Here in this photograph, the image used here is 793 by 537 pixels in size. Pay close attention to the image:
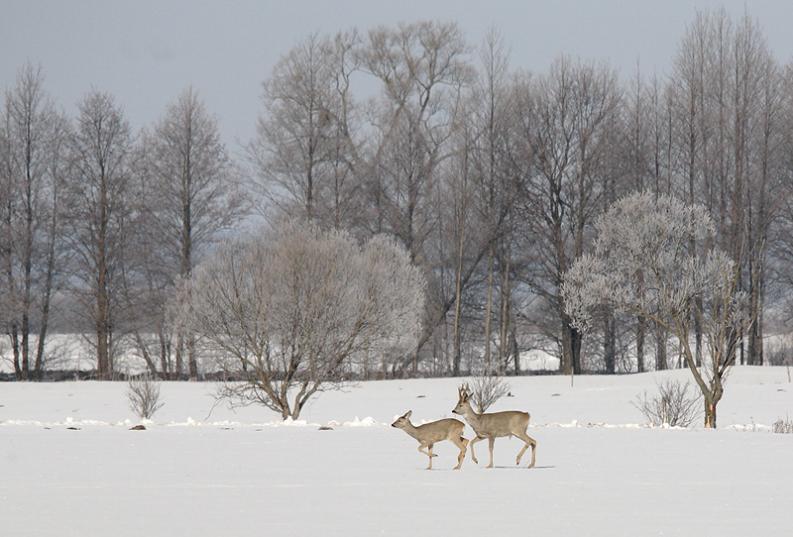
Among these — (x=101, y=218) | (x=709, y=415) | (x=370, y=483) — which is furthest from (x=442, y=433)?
(x=101, y=218)

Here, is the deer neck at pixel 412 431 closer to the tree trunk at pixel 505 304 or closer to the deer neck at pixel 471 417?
the deer neck at pixel 471 417

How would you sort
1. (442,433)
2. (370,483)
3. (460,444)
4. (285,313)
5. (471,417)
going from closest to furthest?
1. (370,483)
2. (460,444)
3. (442,433)
4. (471,417)
5. (285,313)

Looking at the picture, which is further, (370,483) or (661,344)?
(661,344)

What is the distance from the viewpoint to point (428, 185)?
49094 mm

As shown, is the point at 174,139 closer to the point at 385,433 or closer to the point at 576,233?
the point at 576,233

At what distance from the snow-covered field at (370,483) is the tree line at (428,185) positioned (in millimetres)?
21965

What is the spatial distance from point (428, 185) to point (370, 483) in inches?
1448

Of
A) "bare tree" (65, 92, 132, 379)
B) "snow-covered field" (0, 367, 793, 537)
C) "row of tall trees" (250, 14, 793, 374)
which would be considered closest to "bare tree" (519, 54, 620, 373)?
"row of tall trees" (250, 14, 793, 374)

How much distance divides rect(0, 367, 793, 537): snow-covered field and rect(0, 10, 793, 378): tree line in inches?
865

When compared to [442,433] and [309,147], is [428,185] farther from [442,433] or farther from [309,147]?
[442,433]

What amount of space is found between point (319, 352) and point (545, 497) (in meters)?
15.0

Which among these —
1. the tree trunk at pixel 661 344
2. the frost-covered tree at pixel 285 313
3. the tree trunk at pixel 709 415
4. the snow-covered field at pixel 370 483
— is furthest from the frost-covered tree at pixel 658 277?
the tree trunk at pixel 661 344

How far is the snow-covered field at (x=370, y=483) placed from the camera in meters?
9.76

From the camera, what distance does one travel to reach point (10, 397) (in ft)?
119
